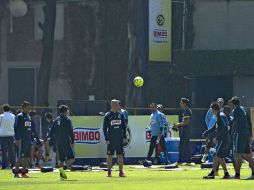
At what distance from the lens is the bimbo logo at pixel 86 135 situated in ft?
132

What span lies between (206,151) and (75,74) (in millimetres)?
24216

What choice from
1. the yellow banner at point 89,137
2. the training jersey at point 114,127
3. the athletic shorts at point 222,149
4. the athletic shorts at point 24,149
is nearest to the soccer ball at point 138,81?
the yellow banner at point 89,137

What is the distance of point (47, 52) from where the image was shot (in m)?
59.8

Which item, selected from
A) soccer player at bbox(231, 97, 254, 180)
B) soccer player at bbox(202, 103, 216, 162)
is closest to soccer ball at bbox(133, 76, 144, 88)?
soccer player at bbox(202, 103, 216, 162)

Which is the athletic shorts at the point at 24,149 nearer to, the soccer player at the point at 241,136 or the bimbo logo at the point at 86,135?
the soccer player at the point at 241,136

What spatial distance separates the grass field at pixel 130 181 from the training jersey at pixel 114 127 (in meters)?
1.09

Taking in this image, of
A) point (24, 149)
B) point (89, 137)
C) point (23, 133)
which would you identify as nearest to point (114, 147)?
point (24, 149)

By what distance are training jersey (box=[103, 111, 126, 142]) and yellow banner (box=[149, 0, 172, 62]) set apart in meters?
19.2

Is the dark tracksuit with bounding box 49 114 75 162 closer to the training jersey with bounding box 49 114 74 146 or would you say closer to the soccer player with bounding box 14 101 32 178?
the training jersey with bounding box 49 114 74 146

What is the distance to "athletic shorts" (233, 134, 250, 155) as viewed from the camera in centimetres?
3030

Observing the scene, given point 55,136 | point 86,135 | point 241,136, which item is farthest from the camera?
point 86,135

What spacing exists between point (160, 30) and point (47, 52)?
9.75 meters

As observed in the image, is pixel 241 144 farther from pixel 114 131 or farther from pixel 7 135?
pixel 7 135

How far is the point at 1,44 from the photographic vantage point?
64.0m
